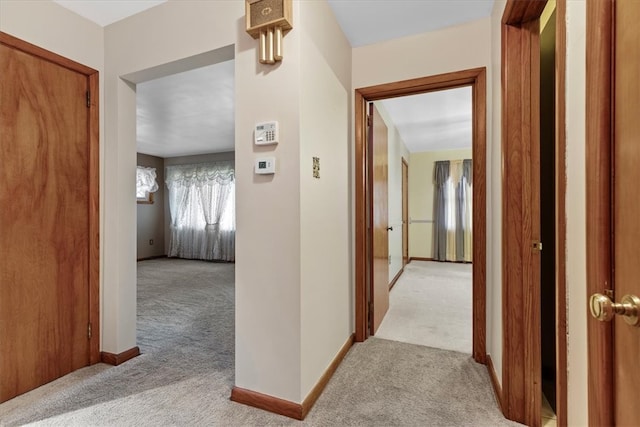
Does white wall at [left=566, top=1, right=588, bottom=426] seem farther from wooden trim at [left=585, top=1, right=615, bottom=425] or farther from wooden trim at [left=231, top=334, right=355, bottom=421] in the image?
wooden trim at [left=231, top=334, right=355, bottom=421]

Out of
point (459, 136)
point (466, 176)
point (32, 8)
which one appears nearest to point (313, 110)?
point (32, 8)

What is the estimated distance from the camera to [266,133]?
1.47 meters

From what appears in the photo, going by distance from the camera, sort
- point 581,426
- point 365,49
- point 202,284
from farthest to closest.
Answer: point 202,284, point 365,49, point 581,426

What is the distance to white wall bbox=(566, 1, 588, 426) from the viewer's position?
2.34ft

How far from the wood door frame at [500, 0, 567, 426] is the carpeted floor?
0.20 metres

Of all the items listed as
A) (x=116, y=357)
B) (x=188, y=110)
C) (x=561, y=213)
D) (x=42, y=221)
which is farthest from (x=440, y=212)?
(x=42, y=221)

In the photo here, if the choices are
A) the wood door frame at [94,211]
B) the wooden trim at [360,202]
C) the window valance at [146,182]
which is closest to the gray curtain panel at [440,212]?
the wooden trim at [360,202]

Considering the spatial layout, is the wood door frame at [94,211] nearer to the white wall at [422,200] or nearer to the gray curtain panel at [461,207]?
the white wall at [422,200]

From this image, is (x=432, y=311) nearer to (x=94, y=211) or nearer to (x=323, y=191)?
(x=323, y=191)

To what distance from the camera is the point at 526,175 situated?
55.3 inches

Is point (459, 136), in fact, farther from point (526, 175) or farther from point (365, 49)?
point (526, 175)

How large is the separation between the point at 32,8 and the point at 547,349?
3.49m

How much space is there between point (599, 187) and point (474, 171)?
148 cm

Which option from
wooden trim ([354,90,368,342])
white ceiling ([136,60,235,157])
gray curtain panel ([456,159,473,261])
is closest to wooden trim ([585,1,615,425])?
wooden trim ([354,90,368,342])
